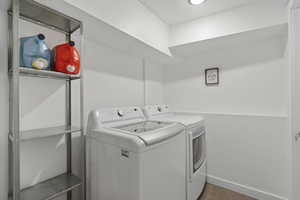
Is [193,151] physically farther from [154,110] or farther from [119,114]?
[119,114]

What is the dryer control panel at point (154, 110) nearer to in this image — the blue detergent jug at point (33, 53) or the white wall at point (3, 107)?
the blue detergent jug at point (33, 53)

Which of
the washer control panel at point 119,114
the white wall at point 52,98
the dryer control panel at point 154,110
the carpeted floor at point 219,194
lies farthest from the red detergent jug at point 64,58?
the carpeted floor at point 219,194

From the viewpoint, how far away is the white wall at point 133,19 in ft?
4.09

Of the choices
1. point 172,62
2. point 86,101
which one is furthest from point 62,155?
point 172,62

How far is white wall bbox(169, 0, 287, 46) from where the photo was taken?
161 centimetres

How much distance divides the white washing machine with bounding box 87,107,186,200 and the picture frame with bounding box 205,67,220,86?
1250 mm

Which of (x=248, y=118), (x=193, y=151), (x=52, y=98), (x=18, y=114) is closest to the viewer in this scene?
(x=18, y=114)

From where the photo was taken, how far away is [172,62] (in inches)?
110

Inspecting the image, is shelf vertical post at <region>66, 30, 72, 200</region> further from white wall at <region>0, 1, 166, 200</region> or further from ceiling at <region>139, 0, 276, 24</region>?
ceiling at <region>139, 0, 276, 24</region>

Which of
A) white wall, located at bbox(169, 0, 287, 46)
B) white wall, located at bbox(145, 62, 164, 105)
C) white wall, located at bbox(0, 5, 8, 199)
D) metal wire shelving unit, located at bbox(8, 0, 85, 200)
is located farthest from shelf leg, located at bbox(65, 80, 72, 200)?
white wall, located at bbox(169, 0, 287, 46)

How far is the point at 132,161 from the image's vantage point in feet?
3.27

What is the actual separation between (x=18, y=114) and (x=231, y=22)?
2.27m

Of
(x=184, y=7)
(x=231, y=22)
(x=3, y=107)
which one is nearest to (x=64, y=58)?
(x=3, y=107)

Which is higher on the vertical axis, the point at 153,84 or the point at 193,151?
the point at 153,84
